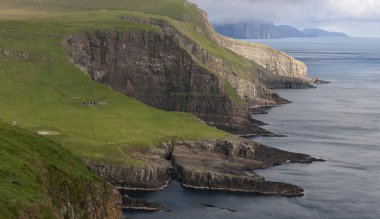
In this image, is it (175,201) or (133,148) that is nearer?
(175,201)

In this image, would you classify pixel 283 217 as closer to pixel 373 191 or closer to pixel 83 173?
pixel 373 191

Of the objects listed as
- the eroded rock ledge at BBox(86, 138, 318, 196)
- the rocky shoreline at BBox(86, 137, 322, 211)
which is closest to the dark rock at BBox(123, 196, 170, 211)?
the rocky shoreline at BBox(86, 137, 322, 211)

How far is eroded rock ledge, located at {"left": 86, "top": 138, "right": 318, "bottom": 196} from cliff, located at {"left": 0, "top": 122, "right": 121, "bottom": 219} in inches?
2233

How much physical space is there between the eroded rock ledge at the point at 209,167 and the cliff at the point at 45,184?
56.7 metres

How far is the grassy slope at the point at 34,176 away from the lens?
69500 millimetres

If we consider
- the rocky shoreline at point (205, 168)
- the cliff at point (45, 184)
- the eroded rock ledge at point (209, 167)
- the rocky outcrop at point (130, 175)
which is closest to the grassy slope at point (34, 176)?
the cliff at point (45, 184)

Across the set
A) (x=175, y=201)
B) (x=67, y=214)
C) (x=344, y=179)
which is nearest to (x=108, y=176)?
(x=175, y=201)

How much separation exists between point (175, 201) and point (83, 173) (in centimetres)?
5625

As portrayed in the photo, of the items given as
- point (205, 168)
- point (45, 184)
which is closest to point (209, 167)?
point (205, 168)

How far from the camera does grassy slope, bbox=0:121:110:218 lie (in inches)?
2736

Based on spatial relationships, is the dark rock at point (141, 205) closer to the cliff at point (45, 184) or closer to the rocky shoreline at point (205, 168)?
the rocky shoreline at point (205, 168)

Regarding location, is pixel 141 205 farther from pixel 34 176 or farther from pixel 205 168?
pixel 34 176

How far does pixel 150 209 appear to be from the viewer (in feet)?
459

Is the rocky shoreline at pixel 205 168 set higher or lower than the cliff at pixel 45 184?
lower
